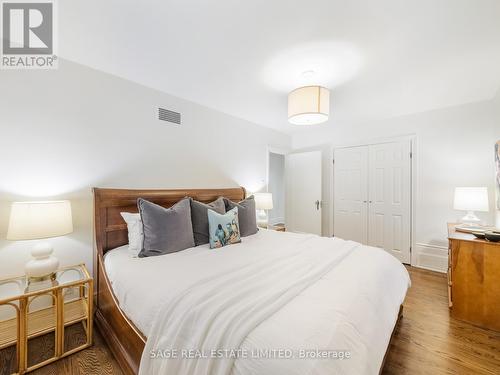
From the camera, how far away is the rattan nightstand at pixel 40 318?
1.41 metres

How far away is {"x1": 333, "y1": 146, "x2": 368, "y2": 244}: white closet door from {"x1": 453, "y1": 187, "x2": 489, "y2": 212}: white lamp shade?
4.21 ft

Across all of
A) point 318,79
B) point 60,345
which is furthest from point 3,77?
point 318,79

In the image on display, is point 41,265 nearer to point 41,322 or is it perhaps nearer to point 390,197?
point 41,322

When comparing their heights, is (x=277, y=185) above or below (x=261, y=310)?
above

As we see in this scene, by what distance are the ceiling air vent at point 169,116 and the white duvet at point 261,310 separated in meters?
1.72

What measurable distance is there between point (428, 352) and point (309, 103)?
2361 mm

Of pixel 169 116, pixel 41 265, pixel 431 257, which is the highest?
pixel 169 116

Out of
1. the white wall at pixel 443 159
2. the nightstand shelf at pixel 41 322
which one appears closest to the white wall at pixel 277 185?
the white wall at pixel 443 159

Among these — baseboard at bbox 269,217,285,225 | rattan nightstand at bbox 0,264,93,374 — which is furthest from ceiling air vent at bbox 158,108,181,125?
baseboard at bbox 269,217,285,225

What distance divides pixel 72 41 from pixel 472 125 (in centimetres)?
465

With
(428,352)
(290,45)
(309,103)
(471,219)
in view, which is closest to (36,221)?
(290,45)

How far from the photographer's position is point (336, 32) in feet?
5.42

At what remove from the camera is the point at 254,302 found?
1035 millimetres

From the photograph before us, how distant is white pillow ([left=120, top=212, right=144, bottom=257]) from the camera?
186cm
